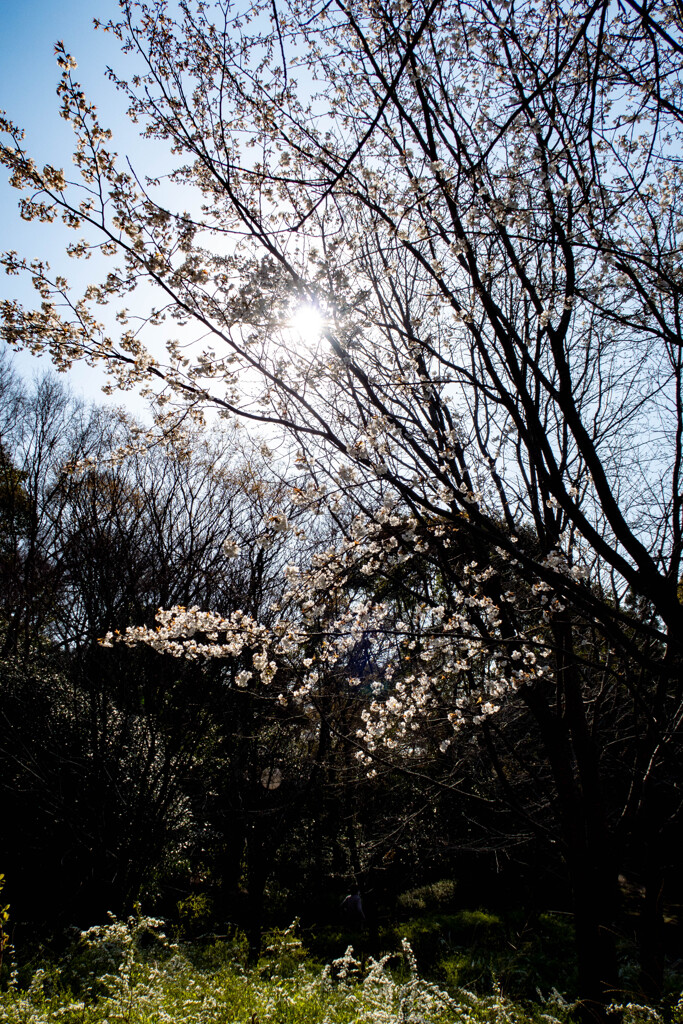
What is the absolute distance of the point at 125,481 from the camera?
10102mm

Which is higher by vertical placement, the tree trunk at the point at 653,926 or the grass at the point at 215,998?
the tree trunk at the point at 653,926

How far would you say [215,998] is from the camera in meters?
4.21

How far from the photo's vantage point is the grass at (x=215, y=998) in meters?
3.62

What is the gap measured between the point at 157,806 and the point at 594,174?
9.20m

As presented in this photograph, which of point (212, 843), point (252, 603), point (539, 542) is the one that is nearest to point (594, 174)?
point (539, 542)

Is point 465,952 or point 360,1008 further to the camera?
point 465,952

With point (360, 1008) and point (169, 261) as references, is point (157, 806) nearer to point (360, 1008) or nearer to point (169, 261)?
point (360, 1008)

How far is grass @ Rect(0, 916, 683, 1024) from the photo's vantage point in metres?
3.62

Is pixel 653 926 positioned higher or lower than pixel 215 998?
higher

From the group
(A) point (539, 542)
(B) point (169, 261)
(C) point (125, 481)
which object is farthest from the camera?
(C) point (125, 481)

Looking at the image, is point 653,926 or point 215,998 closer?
point 653,926

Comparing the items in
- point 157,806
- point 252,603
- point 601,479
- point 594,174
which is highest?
point 594,174

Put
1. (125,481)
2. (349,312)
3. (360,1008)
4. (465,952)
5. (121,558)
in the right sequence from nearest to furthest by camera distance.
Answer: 1. (349,312)
2. (360,1008)
3. (465,952)
4. (121,558)
5. (125,481)

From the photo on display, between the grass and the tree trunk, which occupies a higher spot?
the tree trunk
